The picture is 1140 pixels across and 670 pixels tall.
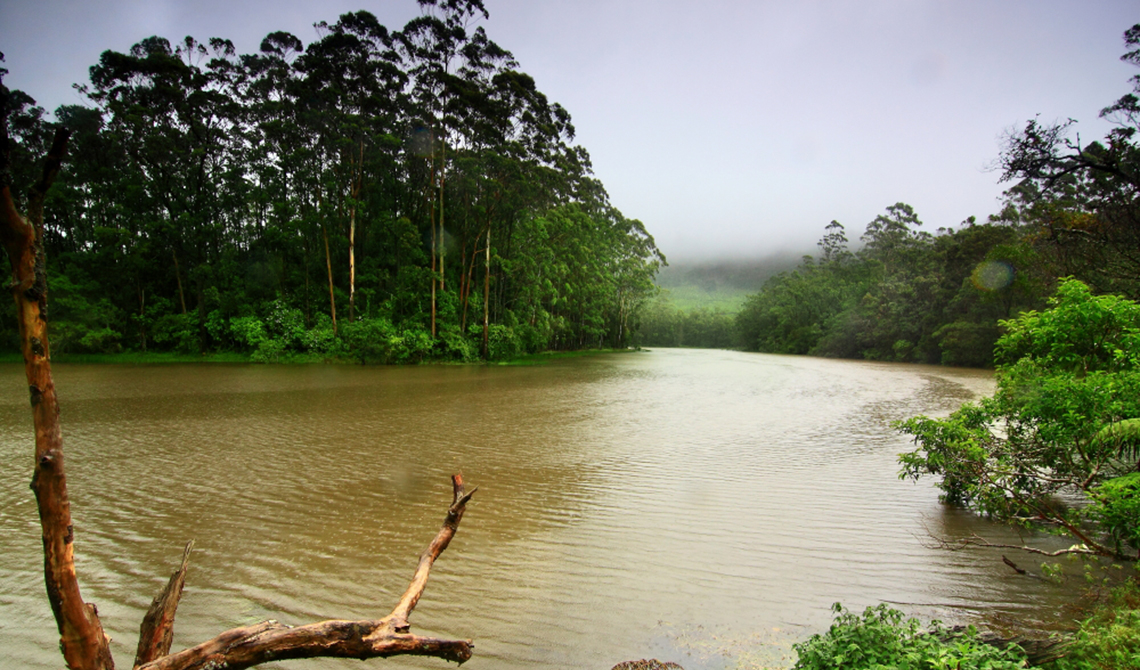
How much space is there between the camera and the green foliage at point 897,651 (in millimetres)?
2277

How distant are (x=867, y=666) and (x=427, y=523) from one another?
12.9ft

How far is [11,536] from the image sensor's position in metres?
4.64

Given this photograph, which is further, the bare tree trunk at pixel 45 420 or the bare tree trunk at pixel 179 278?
the bare tree trunk at pixel 179 278

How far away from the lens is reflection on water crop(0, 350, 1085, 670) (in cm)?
345

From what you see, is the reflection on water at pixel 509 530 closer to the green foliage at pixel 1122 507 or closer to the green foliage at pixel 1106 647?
the green foliage at pixel 1122 507

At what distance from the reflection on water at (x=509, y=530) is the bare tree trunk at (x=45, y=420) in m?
1.58

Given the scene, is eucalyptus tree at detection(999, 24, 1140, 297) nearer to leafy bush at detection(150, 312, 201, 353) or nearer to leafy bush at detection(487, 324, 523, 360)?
leafy bush at detection(487, 324, 523, 360)

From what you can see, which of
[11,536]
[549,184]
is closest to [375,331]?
[549,184]

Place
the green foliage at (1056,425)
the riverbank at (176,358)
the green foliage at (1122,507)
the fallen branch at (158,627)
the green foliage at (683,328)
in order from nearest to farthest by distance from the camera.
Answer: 1. the fallen branch at (158,627)
2. the green foliage at (1122,507)
3. the green foliage at (1056,425)
4. the riverbank at (176,358)
5. the green foliage at (683,328)

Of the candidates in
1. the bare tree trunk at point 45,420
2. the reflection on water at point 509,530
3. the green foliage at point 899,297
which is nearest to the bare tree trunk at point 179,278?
the reflection on water at point 509,530

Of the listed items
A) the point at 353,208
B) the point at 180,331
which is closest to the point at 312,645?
the point at 353,208

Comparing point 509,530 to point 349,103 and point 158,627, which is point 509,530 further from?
point 349,103

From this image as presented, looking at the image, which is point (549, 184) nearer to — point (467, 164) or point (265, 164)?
point (467, 164)

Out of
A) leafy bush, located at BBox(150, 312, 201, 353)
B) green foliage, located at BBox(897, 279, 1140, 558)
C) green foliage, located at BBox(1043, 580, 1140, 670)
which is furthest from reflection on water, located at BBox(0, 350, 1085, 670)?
leafy bush, located at BBox(150, 312, 201, 353)
